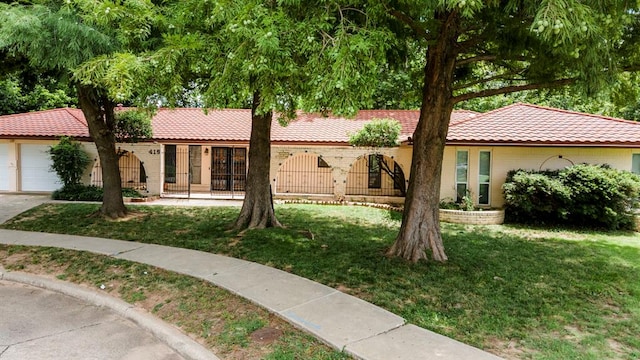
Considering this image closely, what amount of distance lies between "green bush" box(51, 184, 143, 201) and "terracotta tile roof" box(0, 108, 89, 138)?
2.60 meters

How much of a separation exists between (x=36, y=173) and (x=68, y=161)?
2.73 meters

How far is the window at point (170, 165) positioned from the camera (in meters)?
19.7

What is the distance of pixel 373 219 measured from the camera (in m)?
13.2

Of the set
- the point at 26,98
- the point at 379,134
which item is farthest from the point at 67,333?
the point at 26,98

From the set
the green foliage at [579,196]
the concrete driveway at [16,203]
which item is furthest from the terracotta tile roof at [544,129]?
the concrete driveway at [16,203]

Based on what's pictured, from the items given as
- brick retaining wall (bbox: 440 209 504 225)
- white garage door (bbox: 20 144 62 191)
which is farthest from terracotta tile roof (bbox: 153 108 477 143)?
brick retaining wall (bbox: 440 209 504 225)

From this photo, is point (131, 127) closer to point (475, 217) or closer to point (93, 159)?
point (93, 159)

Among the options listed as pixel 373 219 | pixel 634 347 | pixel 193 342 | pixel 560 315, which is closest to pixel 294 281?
pixel 193 342

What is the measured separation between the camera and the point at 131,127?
1705cm

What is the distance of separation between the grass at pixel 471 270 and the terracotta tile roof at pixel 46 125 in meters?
5.89

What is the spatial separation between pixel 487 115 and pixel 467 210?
4877mm

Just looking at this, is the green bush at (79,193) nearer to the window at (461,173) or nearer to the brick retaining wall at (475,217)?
the brick retaining wall at (475,217)

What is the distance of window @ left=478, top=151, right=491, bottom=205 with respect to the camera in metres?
14.8

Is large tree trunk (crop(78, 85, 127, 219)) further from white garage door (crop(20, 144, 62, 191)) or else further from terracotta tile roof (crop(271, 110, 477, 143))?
white garage door (crop(20, 144, 62, 191))
